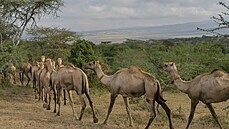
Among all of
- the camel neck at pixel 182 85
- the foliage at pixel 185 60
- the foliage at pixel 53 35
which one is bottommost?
the foliage at pixel 185 60

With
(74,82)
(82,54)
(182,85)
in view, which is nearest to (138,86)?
(182,85)

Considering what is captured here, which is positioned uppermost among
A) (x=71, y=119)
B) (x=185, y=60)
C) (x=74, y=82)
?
(x=74, y=82)

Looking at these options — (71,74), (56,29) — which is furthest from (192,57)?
(71,74)

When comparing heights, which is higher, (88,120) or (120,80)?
(120,80)

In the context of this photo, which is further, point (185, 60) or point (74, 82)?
point (185, 60)

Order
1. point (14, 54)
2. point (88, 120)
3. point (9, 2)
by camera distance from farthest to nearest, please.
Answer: point (9, 2), point (14, 54), point (88, 120)

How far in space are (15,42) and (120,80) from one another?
15.5 meters

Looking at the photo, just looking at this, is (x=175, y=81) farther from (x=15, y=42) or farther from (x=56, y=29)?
(x=56, y=29)

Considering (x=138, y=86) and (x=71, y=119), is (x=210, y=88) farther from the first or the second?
(x=71, y=119)

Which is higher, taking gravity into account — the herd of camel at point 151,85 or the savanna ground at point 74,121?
the herd of camel at point 151,85

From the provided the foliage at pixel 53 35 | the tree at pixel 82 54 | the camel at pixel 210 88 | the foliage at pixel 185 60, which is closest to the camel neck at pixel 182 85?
the camel at pixel 210 88

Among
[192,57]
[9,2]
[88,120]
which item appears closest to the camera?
[88,120]

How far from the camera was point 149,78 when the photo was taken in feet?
36.2

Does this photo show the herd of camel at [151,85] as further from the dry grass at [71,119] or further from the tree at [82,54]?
the tree at [82,54]
